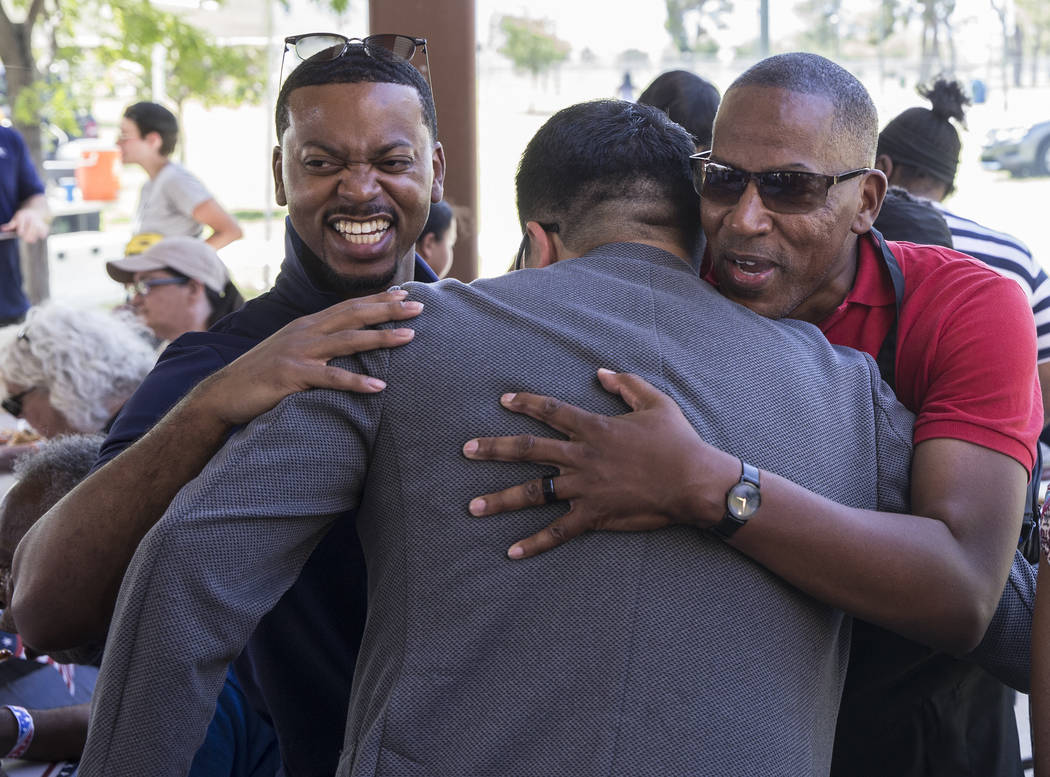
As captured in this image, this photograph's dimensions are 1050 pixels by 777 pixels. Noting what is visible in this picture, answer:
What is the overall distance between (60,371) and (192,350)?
6.50ft

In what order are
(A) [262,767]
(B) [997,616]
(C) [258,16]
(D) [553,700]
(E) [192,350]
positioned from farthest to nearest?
(C) [258,16] → (A) [262,767] → (E) [192,350] → (B) [997,616] → (D) [553,700]

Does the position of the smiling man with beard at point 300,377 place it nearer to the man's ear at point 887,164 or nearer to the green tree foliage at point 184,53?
the man's ear at point 887,164

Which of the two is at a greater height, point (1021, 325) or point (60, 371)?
point (1021, 325)

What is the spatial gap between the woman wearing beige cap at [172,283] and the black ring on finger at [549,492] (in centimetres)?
351

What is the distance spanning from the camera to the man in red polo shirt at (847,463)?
1544mm

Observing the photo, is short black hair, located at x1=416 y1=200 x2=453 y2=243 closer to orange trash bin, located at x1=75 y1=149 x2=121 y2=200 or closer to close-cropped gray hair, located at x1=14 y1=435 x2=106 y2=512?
close-cropped gray hair, located at x1=14 y1=435 x2=106 y2=512

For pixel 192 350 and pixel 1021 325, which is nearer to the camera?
pixel 1021 325

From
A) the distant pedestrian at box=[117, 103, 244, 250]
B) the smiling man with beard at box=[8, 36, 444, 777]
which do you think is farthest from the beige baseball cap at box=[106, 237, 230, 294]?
the smiling man with beard at box=[8, 36, 444, 777]

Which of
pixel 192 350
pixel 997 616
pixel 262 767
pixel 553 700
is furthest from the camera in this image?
pixel 262 767

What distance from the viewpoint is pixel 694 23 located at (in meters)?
11.4

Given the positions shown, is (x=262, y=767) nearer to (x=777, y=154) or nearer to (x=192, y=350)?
(x=192, y=350)

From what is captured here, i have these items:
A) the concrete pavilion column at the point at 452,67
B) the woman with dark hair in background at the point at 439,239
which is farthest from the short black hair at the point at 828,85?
the concrete pavilion column at the point at 452,67

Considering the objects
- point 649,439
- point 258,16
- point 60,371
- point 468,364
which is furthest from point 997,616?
point 258,16

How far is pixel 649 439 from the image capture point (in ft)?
5.07
